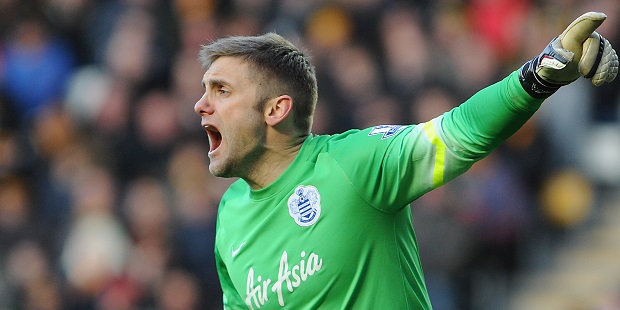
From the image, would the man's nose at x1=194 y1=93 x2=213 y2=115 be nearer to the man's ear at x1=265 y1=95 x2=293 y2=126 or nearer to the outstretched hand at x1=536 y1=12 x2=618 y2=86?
the man's ear at x1=265 y1=95 x2=293 y2=126

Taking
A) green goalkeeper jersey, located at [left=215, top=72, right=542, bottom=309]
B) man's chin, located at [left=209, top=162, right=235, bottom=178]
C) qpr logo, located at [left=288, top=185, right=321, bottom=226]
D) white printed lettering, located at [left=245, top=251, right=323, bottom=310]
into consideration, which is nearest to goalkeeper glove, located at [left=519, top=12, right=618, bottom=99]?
green goalkeeper jersey, located at [left=215, top=72, right=542, bottom=309]

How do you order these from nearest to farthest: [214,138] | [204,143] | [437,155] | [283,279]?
[437,155] < [283,279] < [214,138] < [204,143]

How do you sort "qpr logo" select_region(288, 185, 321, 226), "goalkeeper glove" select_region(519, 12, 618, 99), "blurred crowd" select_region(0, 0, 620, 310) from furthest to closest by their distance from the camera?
"blurred crowd" select_region(0, 0, 620, 310)
"qpr logo" select_region(288, 185, 321, 226)
"goalkeeper glove" select_region(519, 12, 618, 99)

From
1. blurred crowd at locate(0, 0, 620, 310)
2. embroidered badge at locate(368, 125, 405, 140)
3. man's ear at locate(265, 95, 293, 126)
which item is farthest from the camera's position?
blurred crowd at locate(0, 0, 620, 310)

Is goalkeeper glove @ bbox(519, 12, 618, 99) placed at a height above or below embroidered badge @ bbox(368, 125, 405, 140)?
above

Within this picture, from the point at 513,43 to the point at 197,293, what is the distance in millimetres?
3628

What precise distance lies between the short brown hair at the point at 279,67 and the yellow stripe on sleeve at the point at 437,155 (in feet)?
2.37

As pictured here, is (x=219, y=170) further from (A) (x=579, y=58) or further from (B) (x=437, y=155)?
(A) (x=579, y=58)

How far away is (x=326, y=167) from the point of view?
4.41 meters

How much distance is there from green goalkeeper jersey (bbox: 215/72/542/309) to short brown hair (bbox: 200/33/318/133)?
15 cm

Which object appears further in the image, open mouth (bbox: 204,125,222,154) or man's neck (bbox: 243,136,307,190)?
open mouth (bbox: 204,125,222,154)

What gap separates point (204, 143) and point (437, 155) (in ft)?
20.1

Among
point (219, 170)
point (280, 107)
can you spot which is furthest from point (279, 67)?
point (219, 170)

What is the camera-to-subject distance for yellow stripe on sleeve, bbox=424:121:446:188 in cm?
406
